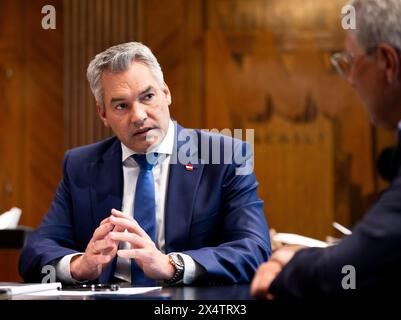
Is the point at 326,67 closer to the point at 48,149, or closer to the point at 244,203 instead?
the point at 48,149

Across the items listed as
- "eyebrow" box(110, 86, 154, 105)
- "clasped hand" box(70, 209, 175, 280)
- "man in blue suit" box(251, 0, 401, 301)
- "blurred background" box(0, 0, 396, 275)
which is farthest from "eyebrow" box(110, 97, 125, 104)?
"blurred background" box(0, 0, 396, 275)

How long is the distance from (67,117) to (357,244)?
4.87 metres

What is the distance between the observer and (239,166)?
277 cm

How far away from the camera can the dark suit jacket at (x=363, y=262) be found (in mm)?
1433

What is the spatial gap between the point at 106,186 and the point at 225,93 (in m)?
3.40

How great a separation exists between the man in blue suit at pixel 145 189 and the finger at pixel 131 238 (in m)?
0.21

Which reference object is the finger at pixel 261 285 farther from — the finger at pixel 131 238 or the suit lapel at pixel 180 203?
the suit lapel at pixel 180 203

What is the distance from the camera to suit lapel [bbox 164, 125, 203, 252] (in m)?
2.64

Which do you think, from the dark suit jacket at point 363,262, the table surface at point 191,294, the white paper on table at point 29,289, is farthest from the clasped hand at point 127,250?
the dark suit jacket at point 363,262

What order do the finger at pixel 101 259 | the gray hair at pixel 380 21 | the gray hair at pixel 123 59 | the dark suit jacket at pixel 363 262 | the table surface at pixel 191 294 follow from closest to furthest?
1. the dark suit jacket at pixel 363 262
2. the gray hair at pixel 380 21
3. the table surface at pixel 191 294
4. the finger at pixel 101 259
5. the gray hair at pixel 123 59

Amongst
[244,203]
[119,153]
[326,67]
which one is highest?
[326,67]
